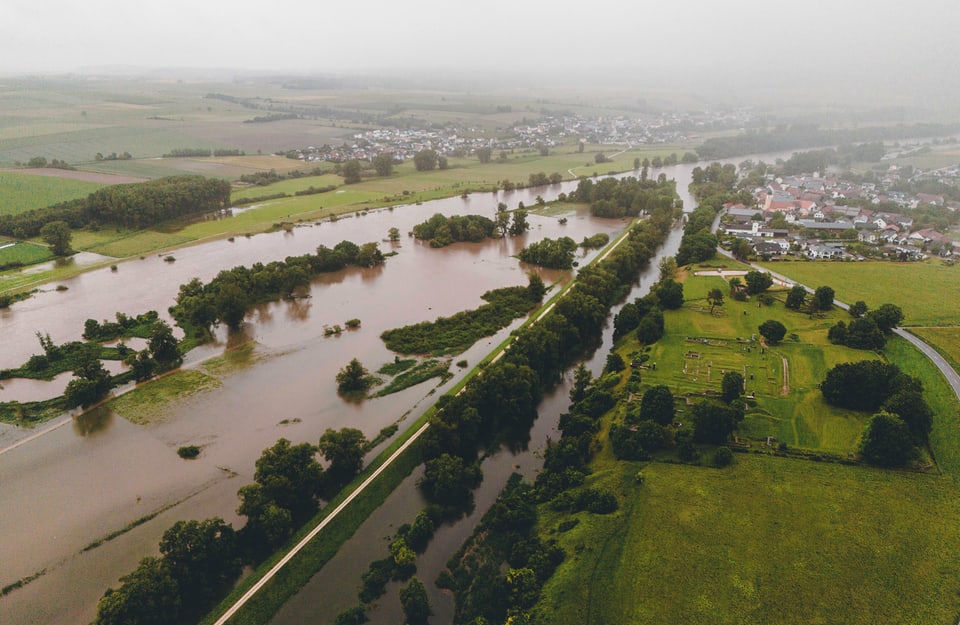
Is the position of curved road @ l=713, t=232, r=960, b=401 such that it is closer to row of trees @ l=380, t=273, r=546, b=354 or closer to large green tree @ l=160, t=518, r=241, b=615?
row of trees @ l=380, t=273, r=546, b=354

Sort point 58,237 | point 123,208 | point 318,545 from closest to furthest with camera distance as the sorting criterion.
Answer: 1. point 318,545
2. point 58,237
3. point 123,208

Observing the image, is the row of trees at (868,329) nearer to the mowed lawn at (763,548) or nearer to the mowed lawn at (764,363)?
the mowed lawn at (764,363)

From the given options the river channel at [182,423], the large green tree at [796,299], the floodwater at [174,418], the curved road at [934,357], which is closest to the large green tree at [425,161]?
the floodwater at [174,418]

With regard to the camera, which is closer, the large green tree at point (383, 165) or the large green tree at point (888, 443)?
the large green tree at point (888, 443)

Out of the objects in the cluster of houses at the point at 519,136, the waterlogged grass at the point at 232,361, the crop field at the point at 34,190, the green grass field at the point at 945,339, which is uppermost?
the cluster of houses at the point at 519,136

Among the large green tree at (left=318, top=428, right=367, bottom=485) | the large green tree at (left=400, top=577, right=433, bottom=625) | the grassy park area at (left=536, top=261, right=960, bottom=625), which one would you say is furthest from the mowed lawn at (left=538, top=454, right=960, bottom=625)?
the large green tree at (left=318, top=428, right=367, bottom=485)

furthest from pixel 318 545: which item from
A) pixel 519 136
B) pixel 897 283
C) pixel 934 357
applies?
pixel 519 136

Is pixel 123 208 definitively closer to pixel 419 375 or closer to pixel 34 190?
pixel 34 190

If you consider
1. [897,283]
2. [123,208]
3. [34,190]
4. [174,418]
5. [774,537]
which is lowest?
[174,418]
